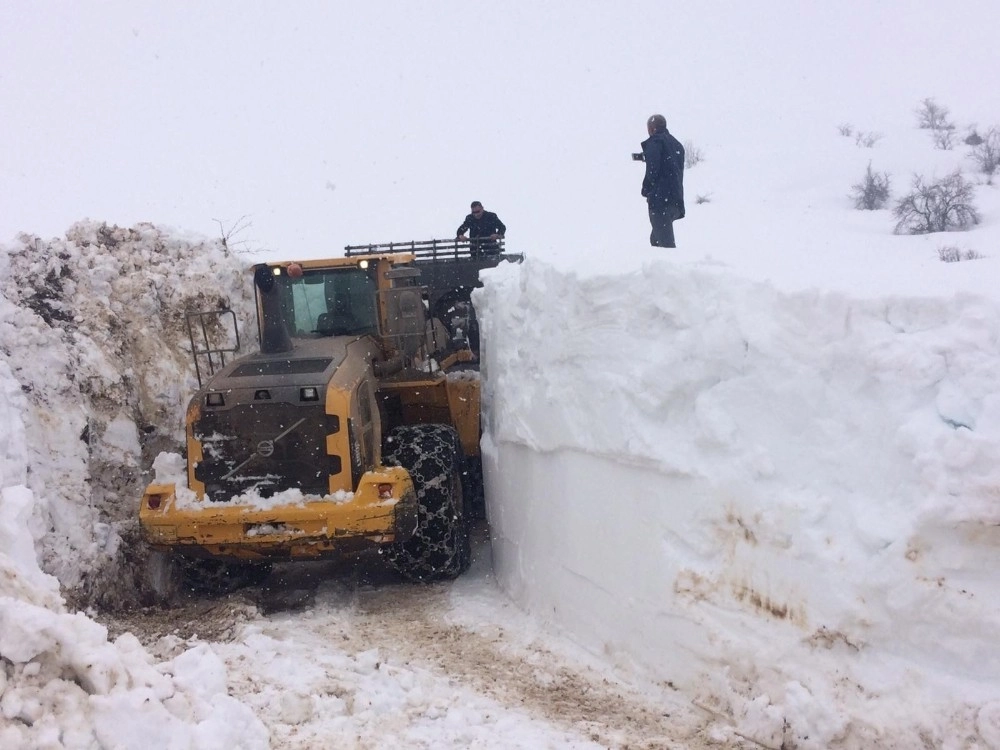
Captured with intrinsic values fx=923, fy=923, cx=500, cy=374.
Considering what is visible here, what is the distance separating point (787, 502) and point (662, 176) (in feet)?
15.0

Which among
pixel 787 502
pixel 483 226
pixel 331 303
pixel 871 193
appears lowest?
pixel 787 502

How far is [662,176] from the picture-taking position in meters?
8.26

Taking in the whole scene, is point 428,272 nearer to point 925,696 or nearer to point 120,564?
point 120,564

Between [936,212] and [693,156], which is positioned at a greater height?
[693,156]

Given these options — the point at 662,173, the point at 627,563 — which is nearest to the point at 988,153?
the point at 662,173

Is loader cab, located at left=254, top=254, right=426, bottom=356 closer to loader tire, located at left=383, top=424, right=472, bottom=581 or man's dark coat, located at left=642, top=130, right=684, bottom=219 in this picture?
loader tire, located at left=383, top=424, right=472, bottom=581

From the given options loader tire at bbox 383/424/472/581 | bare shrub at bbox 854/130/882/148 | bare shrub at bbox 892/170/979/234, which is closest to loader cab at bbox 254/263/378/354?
loader tire at bbox 383/424/472/581

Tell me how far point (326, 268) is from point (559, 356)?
8.33 ft

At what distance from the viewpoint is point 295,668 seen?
5.11m

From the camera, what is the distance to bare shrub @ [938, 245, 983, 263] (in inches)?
367

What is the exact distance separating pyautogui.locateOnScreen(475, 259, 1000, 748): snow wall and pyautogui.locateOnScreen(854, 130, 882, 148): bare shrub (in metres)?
18.7

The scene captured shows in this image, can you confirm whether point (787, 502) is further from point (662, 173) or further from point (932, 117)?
point (932, 117)

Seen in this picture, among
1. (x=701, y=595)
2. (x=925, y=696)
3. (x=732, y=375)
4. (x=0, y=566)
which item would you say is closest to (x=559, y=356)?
(x=732, y=375)

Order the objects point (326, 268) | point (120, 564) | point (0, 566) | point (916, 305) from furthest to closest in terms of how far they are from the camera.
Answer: point (326, 268), point (120, 564), point (916, 305), point (0, 566)
